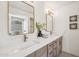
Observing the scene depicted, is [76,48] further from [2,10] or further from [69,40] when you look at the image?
[2,10]

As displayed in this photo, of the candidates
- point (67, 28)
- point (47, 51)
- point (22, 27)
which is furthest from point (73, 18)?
point (22, 27)

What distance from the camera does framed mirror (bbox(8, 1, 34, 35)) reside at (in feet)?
5.52

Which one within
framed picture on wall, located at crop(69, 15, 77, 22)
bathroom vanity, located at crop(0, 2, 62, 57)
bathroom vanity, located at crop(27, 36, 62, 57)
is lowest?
bathroom vanity, located at crop(27, 36, 62, 57)

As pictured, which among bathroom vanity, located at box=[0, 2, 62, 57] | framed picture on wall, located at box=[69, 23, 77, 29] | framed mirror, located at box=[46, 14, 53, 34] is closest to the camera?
bathroom vanity, located at box=[0, 2, 62, 57]

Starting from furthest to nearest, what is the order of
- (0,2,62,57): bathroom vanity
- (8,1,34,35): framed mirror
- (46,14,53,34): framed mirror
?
1. (46,14,53,34): framed mirror
2. (8,1,34,35): framed mirror
3. (0,2,62,57): bathroom vanity

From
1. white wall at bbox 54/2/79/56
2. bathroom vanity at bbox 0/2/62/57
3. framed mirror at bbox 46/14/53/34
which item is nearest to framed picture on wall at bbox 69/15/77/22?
white wall at bbox 54/2/79/56

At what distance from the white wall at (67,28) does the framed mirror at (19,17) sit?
82.8 inches

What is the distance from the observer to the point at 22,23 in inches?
79.4

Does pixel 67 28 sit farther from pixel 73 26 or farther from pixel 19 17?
pixel 19 17

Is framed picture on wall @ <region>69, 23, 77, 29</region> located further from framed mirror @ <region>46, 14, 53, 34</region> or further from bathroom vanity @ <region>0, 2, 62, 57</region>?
bathroom vanity @ <region>0, 2, 62, 57</region>

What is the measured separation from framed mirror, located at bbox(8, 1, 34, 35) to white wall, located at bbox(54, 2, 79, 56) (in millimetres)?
2103

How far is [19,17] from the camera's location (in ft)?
6.26

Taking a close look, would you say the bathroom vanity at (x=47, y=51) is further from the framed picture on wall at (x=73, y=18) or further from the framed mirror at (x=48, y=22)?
the framed picture on wall at (x=73, y=18)

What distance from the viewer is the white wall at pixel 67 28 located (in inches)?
144
